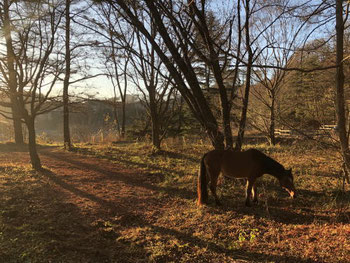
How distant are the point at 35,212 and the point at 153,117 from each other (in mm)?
7402

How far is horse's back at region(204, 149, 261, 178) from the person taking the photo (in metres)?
4.77

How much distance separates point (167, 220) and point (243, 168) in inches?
77.2

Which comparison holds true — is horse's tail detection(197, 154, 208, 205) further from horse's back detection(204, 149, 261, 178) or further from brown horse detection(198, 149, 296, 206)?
horse's back detection(204, 149, 261, 178)

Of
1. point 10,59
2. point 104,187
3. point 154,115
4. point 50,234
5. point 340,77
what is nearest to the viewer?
point 50,234

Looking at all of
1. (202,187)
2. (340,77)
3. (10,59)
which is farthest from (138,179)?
(10,59)

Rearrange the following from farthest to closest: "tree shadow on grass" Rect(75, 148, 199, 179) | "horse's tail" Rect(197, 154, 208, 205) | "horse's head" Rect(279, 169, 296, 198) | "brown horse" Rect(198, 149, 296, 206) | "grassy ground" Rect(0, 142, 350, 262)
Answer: "tree shadow on grass" Rect(75, 148, 199, 179) < "horse's tail" Rect(197, 154, 208, 205) < "brown horse" Rect(198, 149, 296, 206) < "horse's head" Rect(279, 169, 296, 198) < "grassy ground" Rect(0, 142, 350, 262)

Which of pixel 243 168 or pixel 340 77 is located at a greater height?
pixel 340 77

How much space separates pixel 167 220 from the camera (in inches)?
176

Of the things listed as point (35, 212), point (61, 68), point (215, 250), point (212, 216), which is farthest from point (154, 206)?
point (61, 68)

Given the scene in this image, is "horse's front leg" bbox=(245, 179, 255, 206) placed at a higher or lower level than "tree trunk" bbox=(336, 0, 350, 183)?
lower

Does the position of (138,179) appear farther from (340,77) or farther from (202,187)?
(340,77)

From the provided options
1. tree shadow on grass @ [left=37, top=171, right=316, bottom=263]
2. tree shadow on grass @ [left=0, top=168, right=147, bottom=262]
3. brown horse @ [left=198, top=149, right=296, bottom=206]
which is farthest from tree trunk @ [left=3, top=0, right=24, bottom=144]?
brown horse @ [left=198, top=149, right=296, bottom=206]

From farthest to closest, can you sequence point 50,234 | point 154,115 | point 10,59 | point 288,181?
point 154,115
point 10,59
point 288,181
point 50,234

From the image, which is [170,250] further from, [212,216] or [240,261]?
[212,216]
